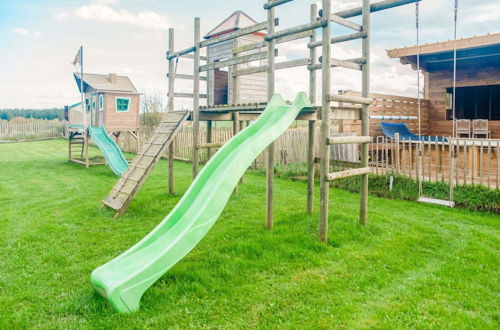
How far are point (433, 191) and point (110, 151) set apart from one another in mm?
10971

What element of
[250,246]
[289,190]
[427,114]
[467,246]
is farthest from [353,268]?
[427,114]

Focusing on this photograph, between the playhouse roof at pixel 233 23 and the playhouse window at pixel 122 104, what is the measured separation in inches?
214

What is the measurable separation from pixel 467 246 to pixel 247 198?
15.1 feet

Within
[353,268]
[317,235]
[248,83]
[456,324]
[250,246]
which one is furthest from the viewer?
[248,83]

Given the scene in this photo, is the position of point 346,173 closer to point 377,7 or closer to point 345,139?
point 345,139

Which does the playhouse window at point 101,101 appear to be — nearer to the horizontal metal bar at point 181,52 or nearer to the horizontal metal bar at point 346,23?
the horizontal metal bar at point 181,52

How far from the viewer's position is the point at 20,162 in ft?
56.7

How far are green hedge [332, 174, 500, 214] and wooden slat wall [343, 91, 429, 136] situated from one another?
3223 millimetres

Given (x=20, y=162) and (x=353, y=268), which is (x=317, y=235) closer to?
(x=353, y=268)

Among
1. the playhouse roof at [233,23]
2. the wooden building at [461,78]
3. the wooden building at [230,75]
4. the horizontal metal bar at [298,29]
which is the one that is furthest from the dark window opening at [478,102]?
the horizontal metal bar at [298,29]

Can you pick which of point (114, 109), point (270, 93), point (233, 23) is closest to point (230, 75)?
point (233, 23)

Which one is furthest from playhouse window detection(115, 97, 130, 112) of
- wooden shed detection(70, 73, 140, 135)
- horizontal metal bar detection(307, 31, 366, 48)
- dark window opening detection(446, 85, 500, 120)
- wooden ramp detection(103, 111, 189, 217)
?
dark window opening detection(446, 85, 500, 120)

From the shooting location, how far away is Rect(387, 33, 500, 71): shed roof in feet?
41.8

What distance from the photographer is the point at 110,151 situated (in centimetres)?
1425
